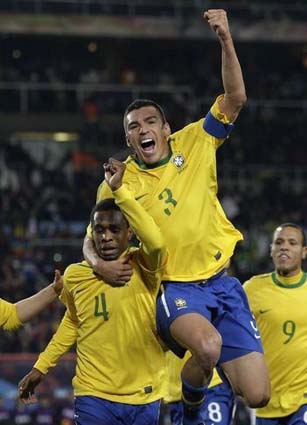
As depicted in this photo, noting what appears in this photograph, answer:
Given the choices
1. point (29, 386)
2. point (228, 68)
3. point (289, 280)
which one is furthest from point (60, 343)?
point (289, 280)

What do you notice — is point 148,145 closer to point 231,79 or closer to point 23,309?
point 231,79

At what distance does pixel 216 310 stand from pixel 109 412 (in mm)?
951

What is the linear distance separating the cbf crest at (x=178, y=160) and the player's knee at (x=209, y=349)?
1.12 metres

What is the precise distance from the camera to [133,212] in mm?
6930

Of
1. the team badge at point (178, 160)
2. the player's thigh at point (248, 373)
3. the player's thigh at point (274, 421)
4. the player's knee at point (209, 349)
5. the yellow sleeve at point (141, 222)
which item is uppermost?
the team badge at point (178, 160)

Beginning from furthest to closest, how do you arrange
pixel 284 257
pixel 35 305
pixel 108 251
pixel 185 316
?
1. pixel 284 257
2. pixel 35 305
3. pixel 108 251
4. pixel 185 316

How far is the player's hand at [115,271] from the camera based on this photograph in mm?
7219

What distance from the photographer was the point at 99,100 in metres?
26.0

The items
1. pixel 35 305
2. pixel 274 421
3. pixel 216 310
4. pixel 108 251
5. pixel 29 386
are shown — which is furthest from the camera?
pixel 274 421

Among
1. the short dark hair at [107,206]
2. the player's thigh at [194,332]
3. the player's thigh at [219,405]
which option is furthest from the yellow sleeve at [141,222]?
the player's thigh at [219,405]

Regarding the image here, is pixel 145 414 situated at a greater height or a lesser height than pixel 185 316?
lesser

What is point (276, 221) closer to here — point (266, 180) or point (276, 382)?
point (266, 180)

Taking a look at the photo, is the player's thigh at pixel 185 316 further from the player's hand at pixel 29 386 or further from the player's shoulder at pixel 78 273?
the player's hand at pixel 29 386

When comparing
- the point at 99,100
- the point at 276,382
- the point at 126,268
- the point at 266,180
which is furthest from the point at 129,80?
the point at 126,268
